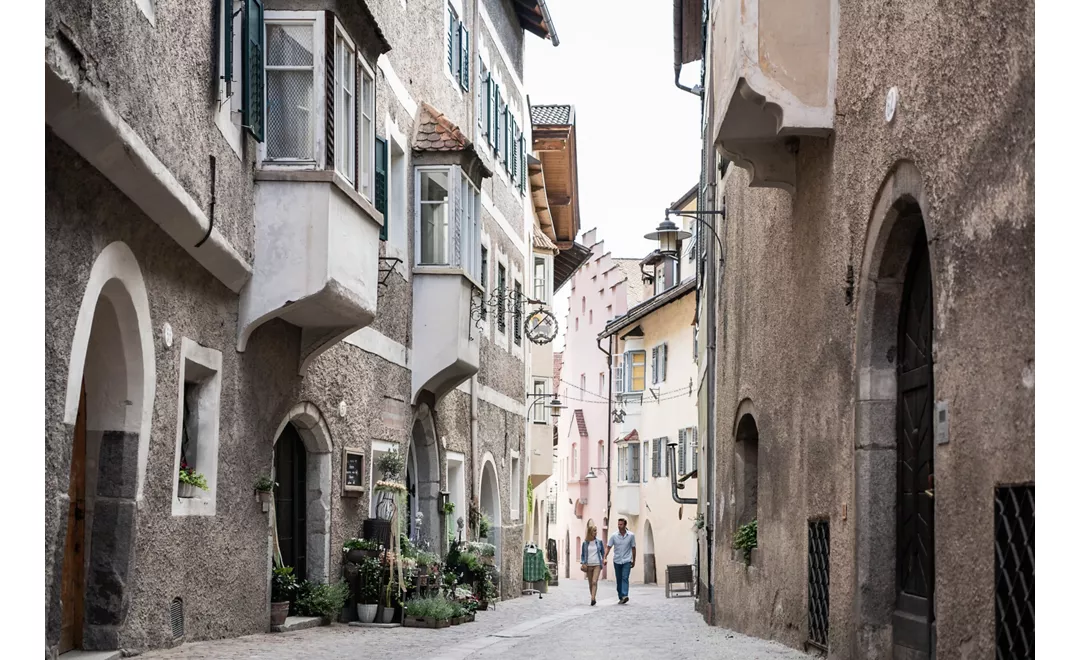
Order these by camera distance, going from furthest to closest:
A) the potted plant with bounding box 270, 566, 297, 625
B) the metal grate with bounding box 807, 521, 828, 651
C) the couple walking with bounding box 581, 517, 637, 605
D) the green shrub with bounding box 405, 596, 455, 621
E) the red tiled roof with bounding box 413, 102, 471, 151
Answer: the couple walking with bounding box 581, 517, 637, 605, the red tiled roof with bounding box 413, 102, 471, 151, the green shrub with bounding box 405, 596, 455, 621, the potted plant with bounding box 270, 566, 297, 625, the metal grate with bounding box 807, 521, 828, 651

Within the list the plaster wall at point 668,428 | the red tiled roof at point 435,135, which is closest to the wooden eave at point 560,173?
the plaster wall at point 668,428

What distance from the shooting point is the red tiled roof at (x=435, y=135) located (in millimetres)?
19250

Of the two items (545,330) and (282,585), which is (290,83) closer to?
(282,585)

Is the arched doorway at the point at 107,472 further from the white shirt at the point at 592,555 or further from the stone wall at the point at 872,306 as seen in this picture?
the white shirt at the point at 592,555

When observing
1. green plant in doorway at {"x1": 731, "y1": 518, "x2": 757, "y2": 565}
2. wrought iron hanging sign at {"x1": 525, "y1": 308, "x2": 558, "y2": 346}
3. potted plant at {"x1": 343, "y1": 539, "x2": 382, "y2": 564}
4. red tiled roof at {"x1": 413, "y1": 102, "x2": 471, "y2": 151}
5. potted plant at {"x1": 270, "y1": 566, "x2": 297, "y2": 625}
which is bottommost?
potted plant at {"x1": 270, "y1": 566, "x2": 297, "y2": 625}

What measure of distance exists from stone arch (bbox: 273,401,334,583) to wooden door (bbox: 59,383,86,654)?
510cm

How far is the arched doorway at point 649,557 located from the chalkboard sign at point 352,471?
28.4 meters

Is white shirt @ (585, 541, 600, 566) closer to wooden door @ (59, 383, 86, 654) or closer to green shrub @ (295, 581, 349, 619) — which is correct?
green shrub @ (295, 581, 349, 619)

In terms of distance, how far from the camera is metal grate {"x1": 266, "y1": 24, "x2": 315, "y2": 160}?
12.9 m

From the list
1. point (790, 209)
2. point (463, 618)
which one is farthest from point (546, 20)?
point (790, 209)

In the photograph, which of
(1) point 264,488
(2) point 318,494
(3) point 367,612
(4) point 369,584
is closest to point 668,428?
(4) point 369,584

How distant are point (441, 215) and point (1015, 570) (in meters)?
13.9

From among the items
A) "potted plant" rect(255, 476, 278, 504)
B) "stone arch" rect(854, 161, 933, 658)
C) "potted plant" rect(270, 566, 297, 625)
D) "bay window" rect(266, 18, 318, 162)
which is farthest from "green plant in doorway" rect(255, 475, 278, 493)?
"stone arch" rect(854, 161, 933, 658)

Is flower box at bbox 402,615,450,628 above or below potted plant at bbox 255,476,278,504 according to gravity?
below
